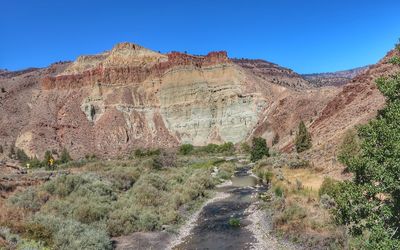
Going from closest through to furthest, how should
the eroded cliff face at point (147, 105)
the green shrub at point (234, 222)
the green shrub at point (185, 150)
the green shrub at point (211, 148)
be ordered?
the green shrub at point (234, 222), the green shrub at point (185, 150), the green shrub at point (211, 148), the eroded cliff face at point (147, 105)

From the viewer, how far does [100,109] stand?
118500 millimetres

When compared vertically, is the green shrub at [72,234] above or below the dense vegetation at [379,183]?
below

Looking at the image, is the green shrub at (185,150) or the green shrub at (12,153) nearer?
the green shrub at (12,153)

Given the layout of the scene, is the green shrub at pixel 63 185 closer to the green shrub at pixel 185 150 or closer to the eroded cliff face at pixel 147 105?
the green shrub at pixel 185 150

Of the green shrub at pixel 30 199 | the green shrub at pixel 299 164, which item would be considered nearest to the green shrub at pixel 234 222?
the green shrub at pixel 30 199

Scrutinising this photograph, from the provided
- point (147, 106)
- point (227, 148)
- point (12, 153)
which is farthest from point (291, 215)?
point (147, 106)

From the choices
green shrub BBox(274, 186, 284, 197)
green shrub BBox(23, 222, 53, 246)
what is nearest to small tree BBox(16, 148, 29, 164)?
green shrub BBox(274, 186, 284, 197)

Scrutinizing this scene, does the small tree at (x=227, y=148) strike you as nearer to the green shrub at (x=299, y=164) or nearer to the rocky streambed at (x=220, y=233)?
the green shrub at (x=299, y=164)

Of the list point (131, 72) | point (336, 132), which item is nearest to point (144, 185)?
point (336, 132)

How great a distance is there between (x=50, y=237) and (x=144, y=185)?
14.5m

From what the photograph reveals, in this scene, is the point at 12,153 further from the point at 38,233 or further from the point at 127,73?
the point at 38,233

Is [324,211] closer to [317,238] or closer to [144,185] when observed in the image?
[317,238]

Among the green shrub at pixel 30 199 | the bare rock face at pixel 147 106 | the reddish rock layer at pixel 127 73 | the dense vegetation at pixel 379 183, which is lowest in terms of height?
the green shrub at pixel 30 199

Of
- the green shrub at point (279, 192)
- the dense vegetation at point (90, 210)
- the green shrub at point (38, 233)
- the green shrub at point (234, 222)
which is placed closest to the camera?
the green shrub at point (38, 233)
